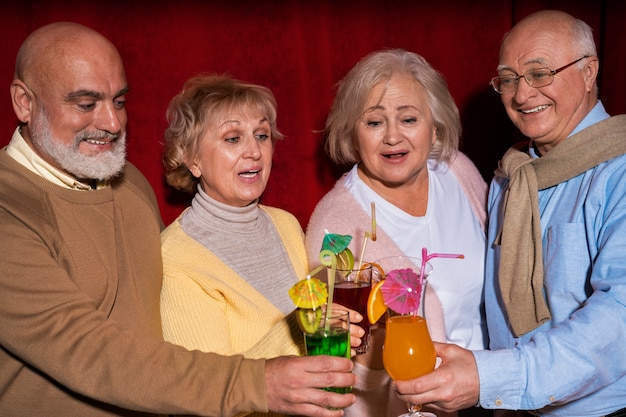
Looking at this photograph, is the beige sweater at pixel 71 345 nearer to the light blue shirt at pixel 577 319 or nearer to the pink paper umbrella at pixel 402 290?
the pink paper umbrella at pixel 402 290

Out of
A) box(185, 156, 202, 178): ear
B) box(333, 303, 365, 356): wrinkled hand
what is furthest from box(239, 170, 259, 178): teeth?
box(333, 303, 365, 356): wrinkled hand

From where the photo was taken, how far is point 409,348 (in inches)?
72.6

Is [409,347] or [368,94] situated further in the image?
[368,94]

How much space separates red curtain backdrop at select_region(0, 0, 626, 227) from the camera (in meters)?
2.60

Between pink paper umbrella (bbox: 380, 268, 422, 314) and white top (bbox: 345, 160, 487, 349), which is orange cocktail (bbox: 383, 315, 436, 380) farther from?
white top (bbox: 345, 160, 487, 349)

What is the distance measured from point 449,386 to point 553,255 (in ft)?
2.03

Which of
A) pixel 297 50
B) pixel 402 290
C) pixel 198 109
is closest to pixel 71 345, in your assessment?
pixel 402 290

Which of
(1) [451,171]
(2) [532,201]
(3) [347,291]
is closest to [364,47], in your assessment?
(1) [451,171]

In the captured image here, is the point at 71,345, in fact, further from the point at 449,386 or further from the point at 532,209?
the point at 532,209

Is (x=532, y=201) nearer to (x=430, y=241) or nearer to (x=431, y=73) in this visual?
(x=430, y=241)

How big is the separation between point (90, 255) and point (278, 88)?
1.16m

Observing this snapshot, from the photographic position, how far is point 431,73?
271 cm

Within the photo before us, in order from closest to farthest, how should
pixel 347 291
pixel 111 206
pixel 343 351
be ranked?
pixel 343 351, pixel 347 291, pixel 111 206

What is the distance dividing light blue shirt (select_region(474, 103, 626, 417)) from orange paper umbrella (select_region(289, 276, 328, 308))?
1.62 feet
